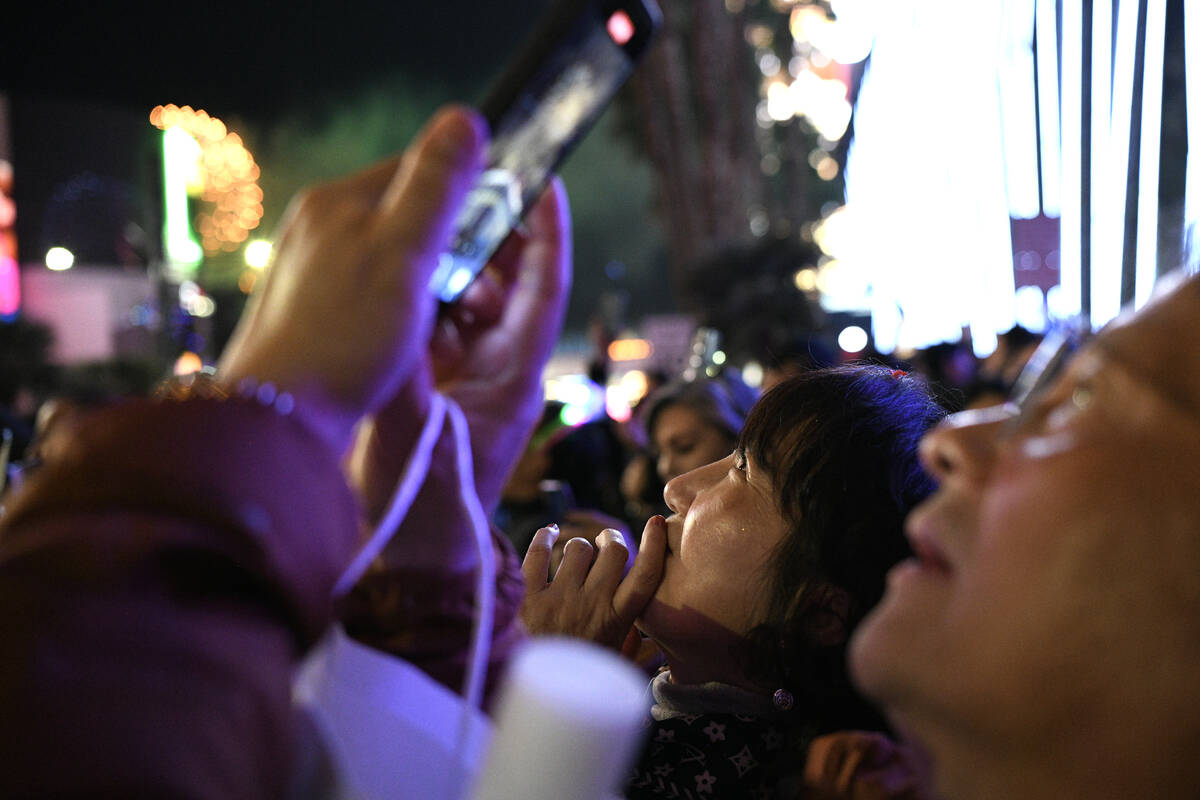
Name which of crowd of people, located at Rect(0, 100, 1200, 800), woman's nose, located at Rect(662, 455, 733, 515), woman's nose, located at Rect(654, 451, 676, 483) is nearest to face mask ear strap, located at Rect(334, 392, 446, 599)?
crowd of people, located at Rect(0, 100, 1200, 800)

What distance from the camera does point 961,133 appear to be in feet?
52.7

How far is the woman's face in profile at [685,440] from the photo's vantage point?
3562 millimetres

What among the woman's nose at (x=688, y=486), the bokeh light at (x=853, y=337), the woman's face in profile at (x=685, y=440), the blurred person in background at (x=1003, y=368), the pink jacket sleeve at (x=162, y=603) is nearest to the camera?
the pink jacket sleeve at (x=162, y=603)

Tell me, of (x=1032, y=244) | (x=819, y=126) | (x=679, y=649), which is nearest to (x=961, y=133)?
(x=819, y=126)

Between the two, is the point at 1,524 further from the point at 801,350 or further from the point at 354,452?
the point at 801,350

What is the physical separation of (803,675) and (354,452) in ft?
2.91

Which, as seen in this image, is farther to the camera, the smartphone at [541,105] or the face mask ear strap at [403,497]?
the smartphone at [541,105]

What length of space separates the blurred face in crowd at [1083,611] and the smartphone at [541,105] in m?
0.52

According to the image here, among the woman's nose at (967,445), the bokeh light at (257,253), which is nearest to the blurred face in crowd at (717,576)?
the woman's nose at (967,445)

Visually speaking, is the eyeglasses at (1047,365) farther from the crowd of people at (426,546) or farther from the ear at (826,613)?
the ear at (826,613)

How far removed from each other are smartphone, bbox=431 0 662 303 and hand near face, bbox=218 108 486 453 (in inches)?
5.6

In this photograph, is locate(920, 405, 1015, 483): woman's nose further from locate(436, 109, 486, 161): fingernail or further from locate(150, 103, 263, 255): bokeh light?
locate(150, 103, 263, 255): bokeh light

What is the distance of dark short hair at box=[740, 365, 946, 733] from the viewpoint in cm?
139

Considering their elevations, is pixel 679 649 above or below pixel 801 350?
above
